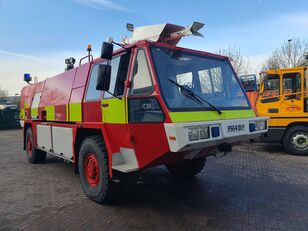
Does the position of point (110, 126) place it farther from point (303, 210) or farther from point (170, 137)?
point (303, 210)

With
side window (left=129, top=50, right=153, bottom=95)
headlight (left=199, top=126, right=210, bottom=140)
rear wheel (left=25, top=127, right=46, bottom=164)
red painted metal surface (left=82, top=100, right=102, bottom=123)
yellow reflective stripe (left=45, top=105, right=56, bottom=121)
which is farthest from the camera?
rear wheel (left=25, top=127, right=46, bottom=164)

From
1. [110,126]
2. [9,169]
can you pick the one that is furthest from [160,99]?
[9,169]

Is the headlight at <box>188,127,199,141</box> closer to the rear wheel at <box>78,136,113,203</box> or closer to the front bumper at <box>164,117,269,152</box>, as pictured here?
the front bumper at <box>164,117,269,152</box>

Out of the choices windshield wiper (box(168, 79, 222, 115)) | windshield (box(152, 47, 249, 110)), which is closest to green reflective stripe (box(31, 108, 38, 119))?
windshield (box(152, 47, 249, 110))

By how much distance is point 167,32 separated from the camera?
15.0 feet

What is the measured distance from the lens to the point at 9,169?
25.7ft

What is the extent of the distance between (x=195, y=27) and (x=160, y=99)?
150 centimetres

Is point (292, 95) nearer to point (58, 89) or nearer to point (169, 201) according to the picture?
point (169, 201)

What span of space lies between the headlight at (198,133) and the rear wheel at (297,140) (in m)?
6.37

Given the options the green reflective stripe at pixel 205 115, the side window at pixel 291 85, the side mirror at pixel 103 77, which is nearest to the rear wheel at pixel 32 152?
the side mirror at pixel 103 77

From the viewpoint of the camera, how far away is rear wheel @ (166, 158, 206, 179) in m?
6.07

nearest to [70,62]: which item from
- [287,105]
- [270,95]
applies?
[270,95]

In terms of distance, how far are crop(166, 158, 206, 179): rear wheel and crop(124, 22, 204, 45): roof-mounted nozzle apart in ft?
8.45

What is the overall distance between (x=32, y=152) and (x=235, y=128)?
632 centimetres
